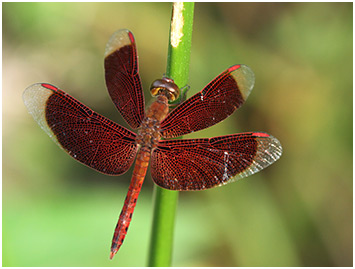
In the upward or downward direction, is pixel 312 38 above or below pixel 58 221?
above

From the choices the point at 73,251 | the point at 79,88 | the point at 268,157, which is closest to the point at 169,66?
the point at 268,157

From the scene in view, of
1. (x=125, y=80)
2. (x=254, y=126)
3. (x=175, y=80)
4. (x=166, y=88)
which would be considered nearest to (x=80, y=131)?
(x=125, y=80)

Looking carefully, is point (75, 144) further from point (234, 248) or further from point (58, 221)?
point (234, 248)

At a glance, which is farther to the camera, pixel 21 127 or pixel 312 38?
pixel 21 127

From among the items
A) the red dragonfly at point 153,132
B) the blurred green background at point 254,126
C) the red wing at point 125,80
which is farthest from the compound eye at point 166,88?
the blurred green background at point 254,126

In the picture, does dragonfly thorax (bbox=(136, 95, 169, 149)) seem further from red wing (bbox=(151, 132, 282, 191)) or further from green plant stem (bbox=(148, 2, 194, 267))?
green plant stem (bbox=(148, 2, 194, 267))

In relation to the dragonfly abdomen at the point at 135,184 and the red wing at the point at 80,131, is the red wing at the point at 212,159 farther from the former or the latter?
the red wing at the point at 80,131

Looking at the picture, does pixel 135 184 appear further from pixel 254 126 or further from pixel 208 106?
pixel 254 126
